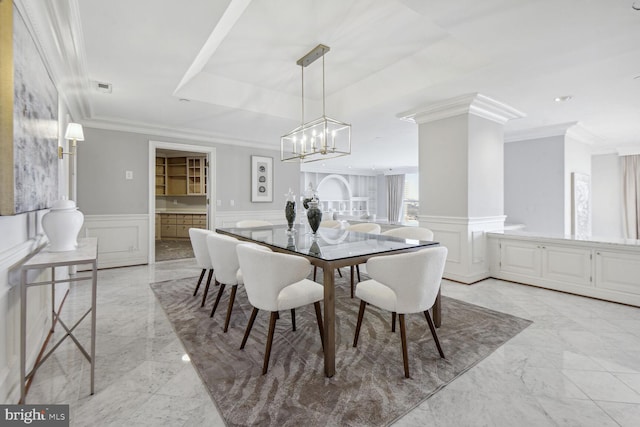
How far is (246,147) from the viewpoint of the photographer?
5.95m

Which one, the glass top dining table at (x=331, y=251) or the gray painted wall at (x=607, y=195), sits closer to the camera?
the glass top dining table at (x=331, y=251)

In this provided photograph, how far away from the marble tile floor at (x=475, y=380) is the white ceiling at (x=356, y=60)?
2.34m

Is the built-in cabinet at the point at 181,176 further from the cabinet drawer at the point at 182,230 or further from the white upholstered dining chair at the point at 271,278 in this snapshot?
the white upholstered dining chair at the point at 271,278

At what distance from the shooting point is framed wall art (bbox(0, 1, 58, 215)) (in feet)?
4.15

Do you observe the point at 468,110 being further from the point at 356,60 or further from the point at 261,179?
the point at 261,179

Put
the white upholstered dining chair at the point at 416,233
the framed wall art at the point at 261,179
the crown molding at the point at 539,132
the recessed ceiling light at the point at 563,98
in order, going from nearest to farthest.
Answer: the white upholstered dining chair at the point at 416,233 < the recessed ceiling light at the point at 563,98 < the crown molding at the point at 539,132 < the framed wall art at the point at 261,179

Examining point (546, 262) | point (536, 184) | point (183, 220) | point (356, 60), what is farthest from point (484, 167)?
point (183, 220)

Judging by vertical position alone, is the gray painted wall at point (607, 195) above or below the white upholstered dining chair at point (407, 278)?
above

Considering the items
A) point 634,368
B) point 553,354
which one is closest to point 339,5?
point 553,354

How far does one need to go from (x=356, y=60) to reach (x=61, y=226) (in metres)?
3.12

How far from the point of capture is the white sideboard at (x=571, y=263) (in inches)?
120

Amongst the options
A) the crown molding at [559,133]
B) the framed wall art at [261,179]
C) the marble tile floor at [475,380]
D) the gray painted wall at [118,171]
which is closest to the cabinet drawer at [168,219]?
the gray painted wall at [118,171]

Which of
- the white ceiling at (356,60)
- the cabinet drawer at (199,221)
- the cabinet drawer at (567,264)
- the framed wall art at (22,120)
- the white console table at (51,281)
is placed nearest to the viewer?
the framed wall art at (22,120)

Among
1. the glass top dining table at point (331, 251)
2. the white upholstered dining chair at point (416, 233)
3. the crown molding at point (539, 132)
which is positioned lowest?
the glass top dining table at point (331, 251)
